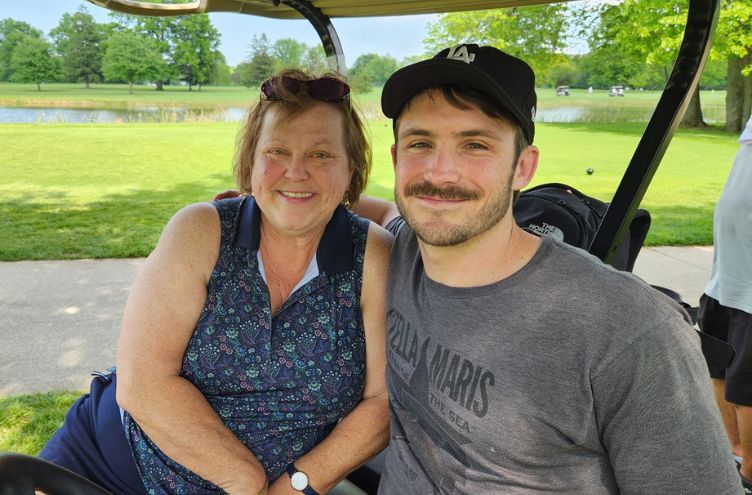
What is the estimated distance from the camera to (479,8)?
2352mm

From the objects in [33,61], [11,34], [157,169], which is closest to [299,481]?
[157,169]

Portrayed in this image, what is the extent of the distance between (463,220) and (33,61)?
2226cm

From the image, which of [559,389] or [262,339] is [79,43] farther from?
[559,389]

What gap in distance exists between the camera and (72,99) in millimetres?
21344

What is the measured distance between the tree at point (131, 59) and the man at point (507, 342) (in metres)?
18.5

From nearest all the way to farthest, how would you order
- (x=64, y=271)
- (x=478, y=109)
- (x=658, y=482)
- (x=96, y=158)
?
(x=658, y=482)
(x=478, y=109)
(x=64, y=271)
(x=96, y=158)

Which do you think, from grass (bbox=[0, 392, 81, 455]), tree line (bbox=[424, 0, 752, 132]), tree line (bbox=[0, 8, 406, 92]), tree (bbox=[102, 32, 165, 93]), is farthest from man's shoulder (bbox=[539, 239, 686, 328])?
tree (bbox=[102, 32, 165, 93])

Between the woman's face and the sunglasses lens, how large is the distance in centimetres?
3

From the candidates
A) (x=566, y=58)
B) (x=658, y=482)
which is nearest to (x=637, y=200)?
(x=658, y=482)

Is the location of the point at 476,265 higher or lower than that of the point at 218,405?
higher

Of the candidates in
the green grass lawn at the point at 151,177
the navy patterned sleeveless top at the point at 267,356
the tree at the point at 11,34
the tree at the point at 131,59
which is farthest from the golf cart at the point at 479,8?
the tree at the point at 11,34

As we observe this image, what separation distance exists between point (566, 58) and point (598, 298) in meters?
14.1

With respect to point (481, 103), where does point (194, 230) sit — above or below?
below

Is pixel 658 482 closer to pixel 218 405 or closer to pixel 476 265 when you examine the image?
pixel 476 265
